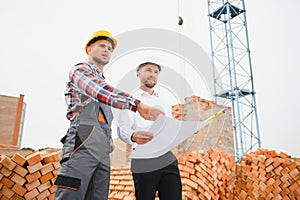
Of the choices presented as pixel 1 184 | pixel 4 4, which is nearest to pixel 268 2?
pixel 4 4

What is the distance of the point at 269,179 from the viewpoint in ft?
10.6

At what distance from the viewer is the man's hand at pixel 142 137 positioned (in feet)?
3.96

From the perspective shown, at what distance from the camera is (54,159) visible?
6.94ft

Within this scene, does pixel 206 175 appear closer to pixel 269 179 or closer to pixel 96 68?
pixel 269 179

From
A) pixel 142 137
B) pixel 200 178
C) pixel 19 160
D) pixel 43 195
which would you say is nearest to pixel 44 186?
pixel 43 195

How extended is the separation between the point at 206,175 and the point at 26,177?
1756 mm

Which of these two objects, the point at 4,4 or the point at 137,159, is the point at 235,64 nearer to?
the point at 4,4

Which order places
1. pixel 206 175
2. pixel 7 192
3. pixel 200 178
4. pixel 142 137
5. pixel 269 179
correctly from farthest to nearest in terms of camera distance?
1. pixel 269 179
2. pixel 206 175
3. pixel 200 178
4. pixel 7 192
5. pixel 142 137

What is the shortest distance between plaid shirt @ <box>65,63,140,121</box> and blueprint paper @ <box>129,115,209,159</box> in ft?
0.55

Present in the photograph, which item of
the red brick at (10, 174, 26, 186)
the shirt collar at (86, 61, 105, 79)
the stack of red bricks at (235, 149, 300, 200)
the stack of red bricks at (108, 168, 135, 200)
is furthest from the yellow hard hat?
the stack of red bricks at (235, 149, 300, 200)

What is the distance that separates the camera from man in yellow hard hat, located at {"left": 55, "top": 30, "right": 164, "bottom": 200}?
95cm

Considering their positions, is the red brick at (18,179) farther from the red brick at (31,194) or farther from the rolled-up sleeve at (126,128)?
the rolled-up sleeve at (126,128)

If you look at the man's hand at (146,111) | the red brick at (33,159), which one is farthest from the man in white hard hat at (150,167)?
the red brick at (33,159)

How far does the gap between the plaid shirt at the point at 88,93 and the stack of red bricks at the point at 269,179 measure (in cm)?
283
